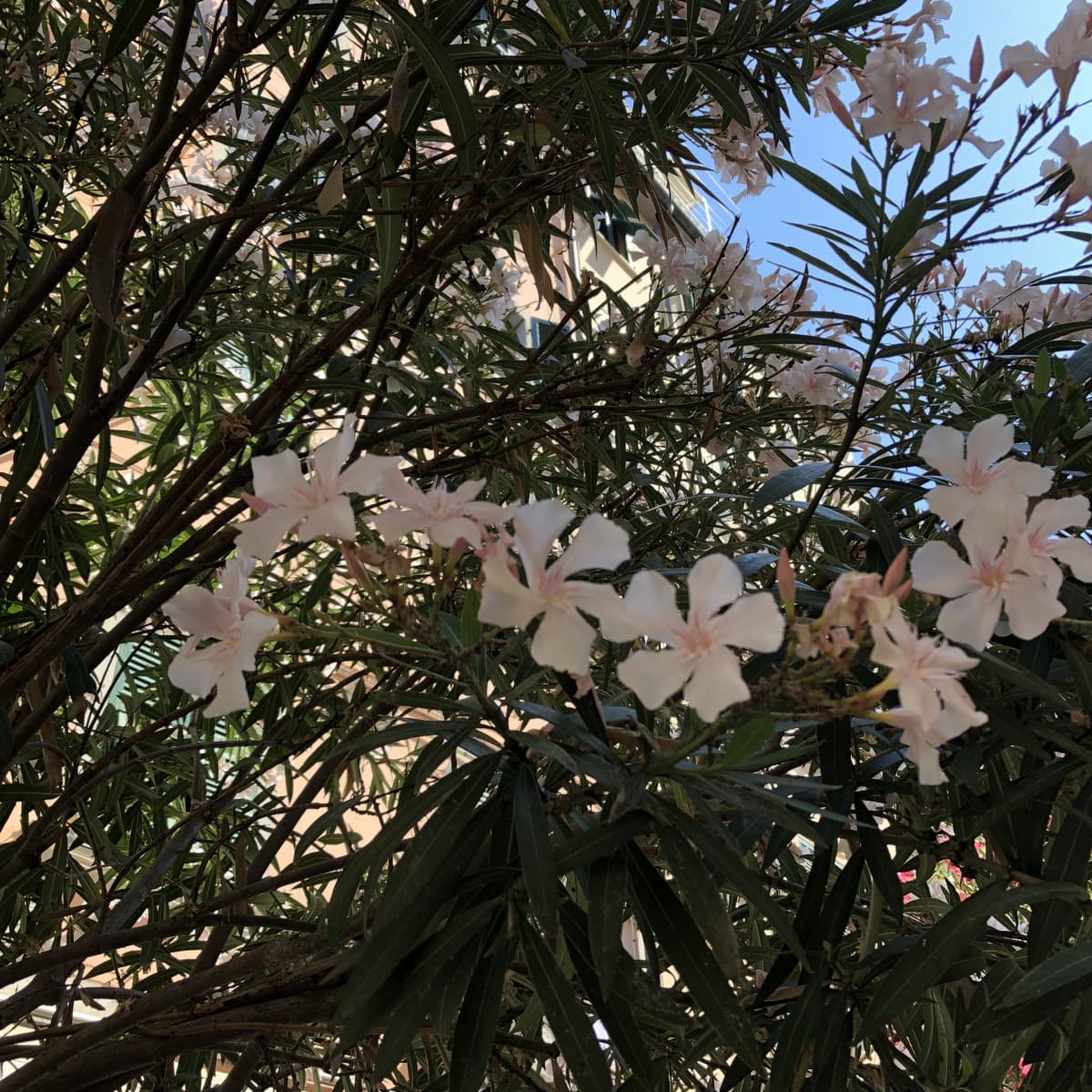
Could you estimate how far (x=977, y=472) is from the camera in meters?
0.60

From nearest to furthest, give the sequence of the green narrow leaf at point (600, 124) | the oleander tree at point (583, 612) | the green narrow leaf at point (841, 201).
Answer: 1. the oleander tree at point (583, 612)
2. the green narrow leaf at point (841, 201)
3. the green narrow leaf at point (600, 124)

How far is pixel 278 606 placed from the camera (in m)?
1.69

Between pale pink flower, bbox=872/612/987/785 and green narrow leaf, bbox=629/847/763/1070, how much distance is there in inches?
7.9

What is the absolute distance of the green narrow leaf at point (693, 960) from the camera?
57 cm

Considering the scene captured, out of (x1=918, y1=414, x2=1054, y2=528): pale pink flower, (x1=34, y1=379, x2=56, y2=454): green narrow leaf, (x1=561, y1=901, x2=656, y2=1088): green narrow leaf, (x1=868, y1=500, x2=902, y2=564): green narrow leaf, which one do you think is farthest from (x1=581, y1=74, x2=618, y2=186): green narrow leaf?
(x1=561, y1=901, x2=656, y2=1088): green narrow leaf

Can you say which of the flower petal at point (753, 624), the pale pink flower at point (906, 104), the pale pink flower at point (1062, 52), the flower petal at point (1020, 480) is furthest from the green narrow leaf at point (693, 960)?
the pale pink flower at point (1062, 52)

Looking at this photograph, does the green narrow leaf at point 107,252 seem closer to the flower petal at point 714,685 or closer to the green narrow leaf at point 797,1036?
the flower petal at point 714,685

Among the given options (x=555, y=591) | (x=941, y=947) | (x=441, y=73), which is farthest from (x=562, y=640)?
(x=441, y=73)

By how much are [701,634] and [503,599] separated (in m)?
0.10

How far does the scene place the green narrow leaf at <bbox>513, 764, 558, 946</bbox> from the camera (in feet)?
1.75

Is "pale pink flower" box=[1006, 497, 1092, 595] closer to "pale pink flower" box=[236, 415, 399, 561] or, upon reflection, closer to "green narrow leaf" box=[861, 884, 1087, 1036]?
"green narrow leaf" box=[861, 884, 1087, 1036]

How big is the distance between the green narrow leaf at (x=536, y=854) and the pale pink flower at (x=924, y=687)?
0.70 feet

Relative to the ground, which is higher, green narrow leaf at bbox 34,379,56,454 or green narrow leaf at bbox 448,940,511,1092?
green narrow leaf at bbox 34,379,56,454

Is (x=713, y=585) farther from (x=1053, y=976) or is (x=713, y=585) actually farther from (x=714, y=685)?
(x=1053, y=976)
